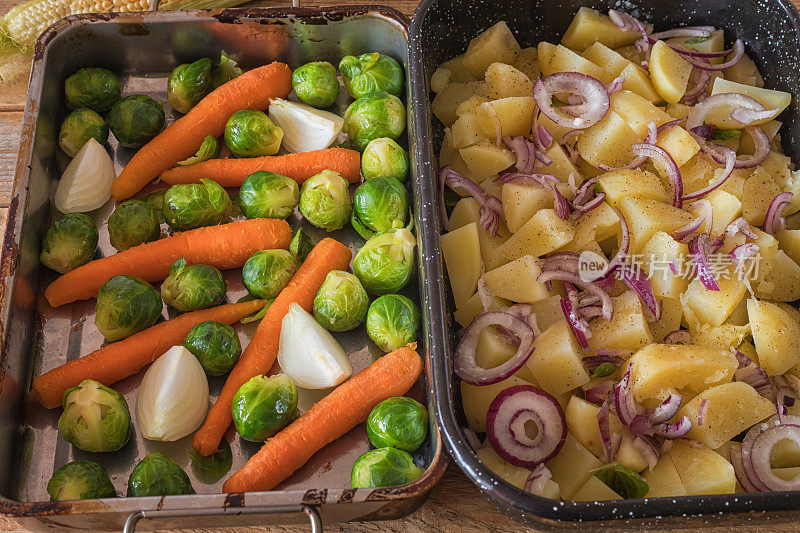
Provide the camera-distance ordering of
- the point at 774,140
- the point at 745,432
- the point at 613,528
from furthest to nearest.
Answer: the point at 774,140
the point at 745,432
the point at 613,528

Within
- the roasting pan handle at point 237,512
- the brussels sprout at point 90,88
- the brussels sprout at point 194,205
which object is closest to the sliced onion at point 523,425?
the roasting pan handle at point 237,512

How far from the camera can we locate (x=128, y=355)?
97.7 inches

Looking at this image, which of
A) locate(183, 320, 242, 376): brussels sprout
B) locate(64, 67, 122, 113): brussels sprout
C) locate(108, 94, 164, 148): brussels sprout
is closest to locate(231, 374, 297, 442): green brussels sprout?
locate(183, 320, 242, 376): brussels sprout

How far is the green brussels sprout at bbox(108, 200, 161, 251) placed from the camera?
2711 mm

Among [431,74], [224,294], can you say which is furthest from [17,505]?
[431,74]

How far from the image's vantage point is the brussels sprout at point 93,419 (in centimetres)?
227

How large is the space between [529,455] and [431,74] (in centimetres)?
160

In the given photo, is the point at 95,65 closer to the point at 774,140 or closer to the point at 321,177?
the point at 321,177

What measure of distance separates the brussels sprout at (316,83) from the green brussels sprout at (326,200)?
16.9 inches

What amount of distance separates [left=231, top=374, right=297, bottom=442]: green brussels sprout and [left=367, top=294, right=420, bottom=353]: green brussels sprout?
1.19 feet

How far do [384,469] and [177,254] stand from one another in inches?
44.3

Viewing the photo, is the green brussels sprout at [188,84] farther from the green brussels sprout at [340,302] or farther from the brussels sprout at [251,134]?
the green brussels sprout at [340,302]

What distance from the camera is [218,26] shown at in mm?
3047

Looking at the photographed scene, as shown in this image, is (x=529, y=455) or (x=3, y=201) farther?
(x=3, y=201)
